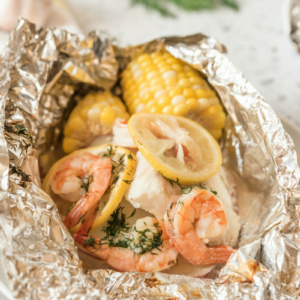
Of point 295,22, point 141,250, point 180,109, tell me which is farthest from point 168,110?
point 295,22

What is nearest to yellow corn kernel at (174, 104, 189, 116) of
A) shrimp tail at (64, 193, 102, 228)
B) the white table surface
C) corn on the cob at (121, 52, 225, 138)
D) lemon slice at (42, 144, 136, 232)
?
corn on the cob at (121, 52, 225, 138)

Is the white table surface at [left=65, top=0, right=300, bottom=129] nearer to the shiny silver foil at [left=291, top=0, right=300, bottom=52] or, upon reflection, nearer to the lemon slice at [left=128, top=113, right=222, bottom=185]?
the shiny silver foil at [left=291, top=0, right=300, bottom=52]

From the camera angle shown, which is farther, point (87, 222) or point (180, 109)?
point (180, 109)

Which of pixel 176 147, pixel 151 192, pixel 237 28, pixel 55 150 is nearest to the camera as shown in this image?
pixel 151 192

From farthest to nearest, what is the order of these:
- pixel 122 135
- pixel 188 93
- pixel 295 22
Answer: pixel 295 22
pixel 188 93
pixel 122 135

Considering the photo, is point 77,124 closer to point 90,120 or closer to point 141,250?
point 90,120
